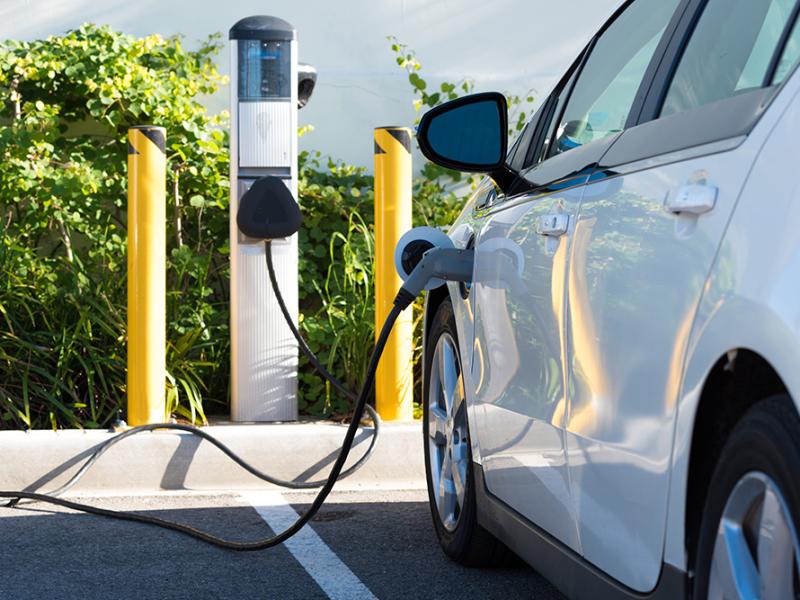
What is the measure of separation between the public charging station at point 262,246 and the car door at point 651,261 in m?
3.40

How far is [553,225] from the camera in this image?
112 inches

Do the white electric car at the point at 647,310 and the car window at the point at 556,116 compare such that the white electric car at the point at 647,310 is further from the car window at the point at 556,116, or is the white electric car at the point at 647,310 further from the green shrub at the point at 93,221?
the green shrub at the point at 93,221

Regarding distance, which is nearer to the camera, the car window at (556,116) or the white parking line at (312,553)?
the car window at (556,116)

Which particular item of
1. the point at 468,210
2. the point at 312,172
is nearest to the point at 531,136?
the point at 468,210

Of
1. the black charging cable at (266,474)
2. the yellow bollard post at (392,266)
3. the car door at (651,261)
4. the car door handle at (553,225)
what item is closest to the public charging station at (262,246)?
the black charging cable at (266,474)

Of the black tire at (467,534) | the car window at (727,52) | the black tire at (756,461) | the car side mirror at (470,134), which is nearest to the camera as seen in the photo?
the black tire at (756,461)

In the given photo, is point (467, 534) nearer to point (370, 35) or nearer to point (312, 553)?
point (312, 553)

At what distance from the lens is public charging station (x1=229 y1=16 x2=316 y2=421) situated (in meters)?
5.90

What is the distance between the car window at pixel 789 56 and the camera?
2.04 metres

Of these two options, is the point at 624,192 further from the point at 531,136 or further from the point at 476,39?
the point at 476,39

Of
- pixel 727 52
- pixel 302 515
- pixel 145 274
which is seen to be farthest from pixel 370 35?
pixel 727 52

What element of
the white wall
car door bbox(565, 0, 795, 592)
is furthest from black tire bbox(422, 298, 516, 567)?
the white wall

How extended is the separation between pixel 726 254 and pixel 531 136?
1805 mm

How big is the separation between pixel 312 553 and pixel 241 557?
23 centimetres
